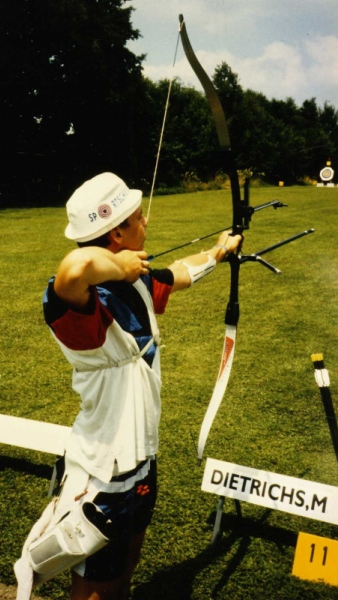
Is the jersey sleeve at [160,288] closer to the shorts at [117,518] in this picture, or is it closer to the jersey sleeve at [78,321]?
the jersey sleeve at [78,321]

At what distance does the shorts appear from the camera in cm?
195

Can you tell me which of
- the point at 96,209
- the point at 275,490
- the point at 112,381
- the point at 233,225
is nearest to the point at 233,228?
the point at 233,225

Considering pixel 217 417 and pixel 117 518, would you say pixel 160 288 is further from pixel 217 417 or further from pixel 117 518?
pixel 217 417

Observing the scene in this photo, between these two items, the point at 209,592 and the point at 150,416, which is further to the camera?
the point at 209,592

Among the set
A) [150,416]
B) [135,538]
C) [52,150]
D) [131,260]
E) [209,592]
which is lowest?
[209,592]

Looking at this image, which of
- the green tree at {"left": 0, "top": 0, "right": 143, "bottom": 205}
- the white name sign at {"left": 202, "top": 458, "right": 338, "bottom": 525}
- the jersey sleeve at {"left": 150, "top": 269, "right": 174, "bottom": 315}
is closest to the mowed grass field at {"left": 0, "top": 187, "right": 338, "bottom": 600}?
the white name sign at {"left": 202, "top": 458, "right": 338, "bottom": 525}

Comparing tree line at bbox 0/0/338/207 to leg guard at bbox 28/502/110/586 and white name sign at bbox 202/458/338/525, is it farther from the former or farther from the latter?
leg guard at bbox 28/502/110/586

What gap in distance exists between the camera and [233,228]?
286 centimetres

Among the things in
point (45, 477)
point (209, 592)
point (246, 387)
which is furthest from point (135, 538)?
point (246, 387)

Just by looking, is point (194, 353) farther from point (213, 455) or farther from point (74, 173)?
point (74, 173)

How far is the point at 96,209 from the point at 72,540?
118 centimetres

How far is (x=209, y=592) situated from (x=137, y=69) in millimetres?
28685

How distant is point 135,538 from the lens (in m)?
2.16

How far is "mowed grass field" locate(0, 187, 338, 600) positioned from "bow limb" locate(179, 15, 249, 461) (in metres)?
0.78
